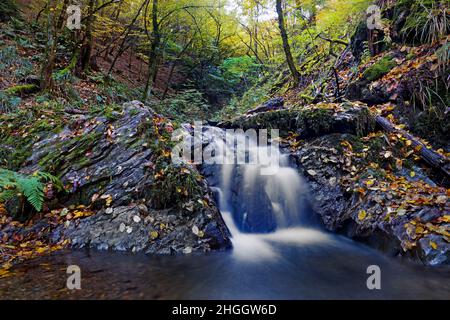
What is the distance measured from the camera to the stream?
2449mm

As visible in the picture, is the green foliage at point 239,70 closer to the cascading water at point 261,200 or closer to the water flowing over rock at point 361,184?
the water flowing over rock at point 361,184

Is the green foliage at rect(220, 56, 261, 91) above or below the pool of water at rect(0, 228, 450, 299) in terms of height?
above

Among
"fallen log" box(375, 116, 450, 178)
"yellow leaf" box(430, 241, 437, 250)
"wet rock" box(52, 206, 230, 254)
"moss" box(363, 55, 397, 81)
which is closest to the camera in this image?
"yellow leaf" box(430, 241, 437, 250)

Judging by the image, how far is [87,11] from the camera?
33.4ft

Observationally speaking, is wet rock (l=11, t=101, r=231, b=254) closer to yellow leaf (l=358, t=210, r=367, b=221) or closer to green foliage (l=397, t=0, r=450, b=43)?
yellow leaf (l=358, t=210, r=367, b=221)

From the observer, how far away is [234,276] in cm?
290

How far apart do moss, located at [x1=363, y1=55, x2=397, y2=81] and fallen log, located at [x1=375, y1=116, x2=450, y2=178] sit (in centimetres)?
160

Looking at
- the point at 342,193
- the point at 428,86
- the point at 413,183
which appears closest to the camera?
the point at 413,183

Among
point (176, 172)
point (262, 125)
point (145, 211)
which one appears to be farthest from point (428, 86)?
point (145, 211)

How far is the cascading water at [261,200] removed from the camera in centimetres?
426

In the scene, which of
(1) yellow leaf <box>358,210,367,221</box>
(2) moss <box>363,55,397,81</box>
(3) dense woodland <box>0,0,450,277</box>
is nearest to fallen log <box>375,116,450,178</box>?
(3) dense woodland <box>0,0,450,277</box>

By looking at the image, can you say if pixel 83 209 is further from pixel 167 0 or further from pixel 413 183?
pixel 167 0

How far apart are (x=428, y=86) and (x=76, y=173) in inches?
229

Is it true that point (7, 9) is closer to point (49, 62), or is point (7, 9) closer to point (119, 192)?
point (49, 62)
